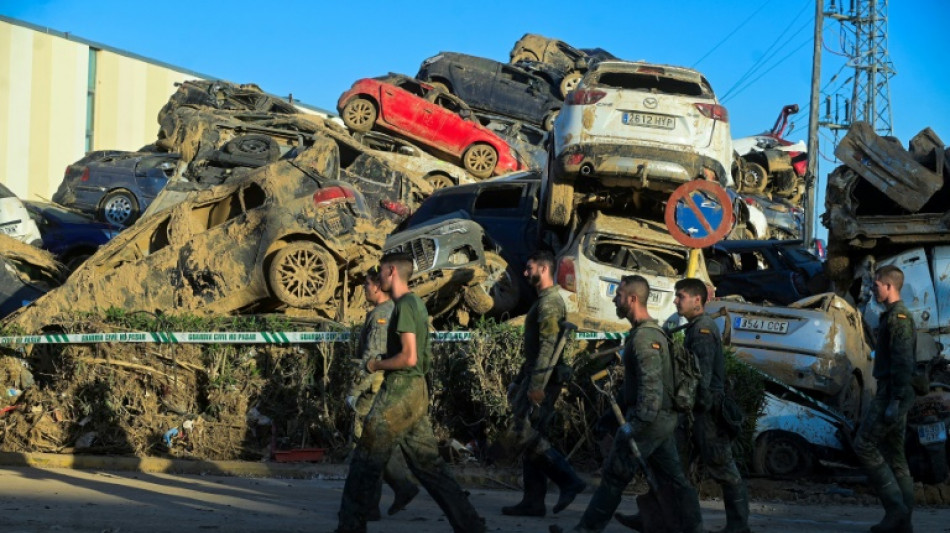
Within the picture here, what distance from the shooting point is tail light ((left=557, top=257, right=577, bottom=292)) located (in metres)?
12.5

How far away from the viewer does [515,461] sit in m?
9.91

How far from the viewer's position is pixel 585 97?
547 inches

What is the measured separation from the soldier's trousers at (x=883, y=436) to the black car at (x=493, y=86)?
18.8 meters

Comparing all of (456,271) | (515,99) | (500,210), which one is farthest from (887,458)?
(515,99)

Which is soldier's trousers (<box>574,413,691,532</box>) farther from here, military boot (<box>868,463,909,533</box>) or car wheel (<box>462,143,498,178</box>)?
car wheel (<box>462,143,498,178</box>)

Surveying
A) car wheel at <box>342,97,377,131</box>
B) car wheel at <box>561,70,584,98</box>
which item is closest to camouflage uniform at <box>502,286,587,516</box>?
car wheel at <box>342,97,377,131</box>

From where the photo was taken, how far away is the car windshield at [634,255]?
13.0 m

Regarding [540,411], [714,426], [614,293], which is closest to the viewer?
[714,426]

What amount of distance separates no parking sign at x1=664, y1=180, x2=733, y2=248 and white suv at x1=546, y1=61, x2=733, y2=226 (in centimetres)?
299

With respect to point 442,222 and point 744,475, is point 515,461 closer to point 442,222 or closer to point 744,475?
point 744,475

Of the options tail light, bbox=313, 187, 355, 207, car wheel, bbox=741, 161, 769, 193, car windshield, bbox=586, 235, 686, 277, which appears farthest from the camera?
car wheel, bbox=741, 161, 769, 193

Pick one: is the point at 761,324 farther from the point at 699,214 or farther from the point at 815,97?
the point at 815,97

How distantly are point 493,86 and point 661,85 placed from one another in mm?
12412

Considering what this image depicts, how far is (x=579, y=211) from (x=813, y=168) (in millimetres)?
10624
